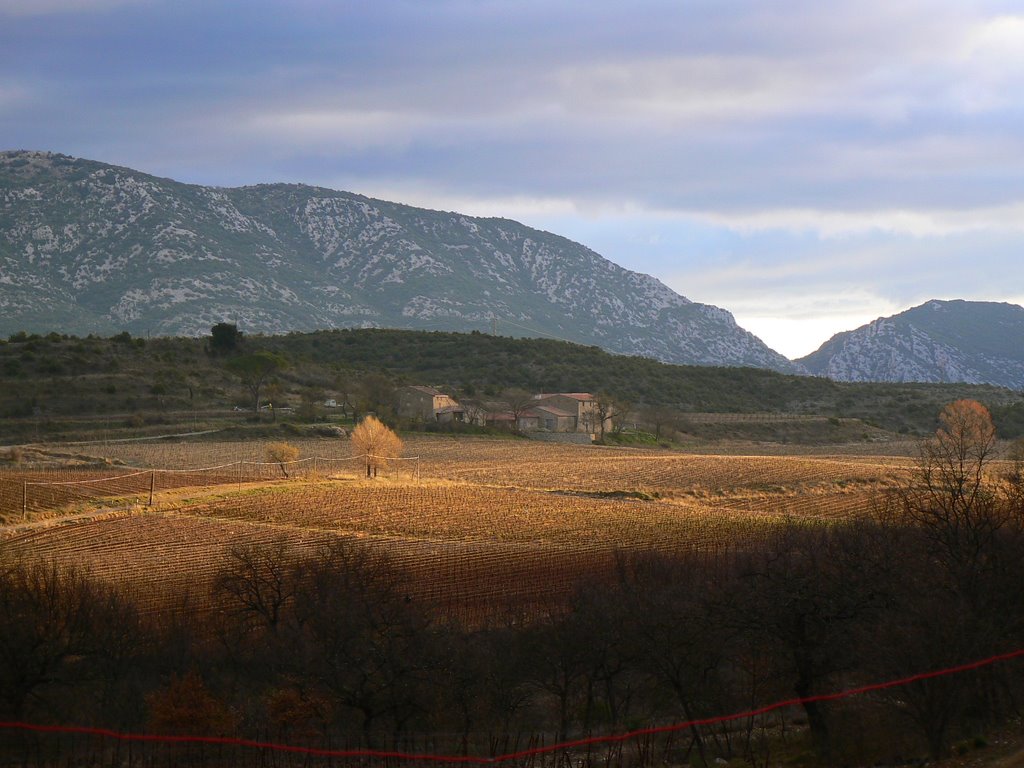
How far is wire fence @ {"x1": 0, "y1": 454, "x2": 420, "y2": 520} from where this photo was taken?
4919 cm

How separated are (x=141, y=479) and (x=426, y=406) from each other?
54.5 m

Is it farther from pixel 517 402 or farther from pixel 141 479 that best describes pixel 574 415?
pixel 141 479

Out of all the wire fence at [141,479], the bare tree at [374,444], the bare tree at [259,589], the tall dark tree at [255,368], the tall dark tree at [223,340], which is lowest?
the bare tree at [259,589]

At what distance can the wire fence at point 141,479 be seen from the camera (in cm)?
4919

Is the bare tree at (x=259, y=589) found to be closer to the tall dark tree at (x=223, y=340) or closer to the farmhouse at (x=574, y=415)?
the farmhouse at (x=574, y=415)

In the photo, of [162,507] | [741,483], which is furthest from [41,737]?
[741,483]

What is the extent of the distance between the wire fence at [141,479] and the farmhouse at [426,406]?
29246 millimetres

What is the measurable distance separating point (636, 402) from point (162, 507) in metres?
92.7

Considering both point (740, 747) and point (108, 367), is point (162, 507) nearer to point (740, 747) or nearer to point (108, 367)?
point (740, 747)

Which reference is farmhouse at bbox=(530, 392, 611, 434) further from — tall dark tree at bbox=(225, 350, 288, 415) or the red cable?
the red cable

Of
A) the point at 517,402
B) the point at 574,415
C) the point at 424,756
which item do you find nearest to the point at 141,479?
the point at 424,756

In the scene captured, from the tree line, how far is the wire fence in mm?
23036

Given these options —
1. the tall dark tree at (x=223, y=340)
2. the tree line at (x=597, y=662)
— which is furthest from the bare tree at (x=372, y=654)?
the tall dark tree at (x=223, y=340)

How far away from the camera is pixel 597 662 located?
952 inches
